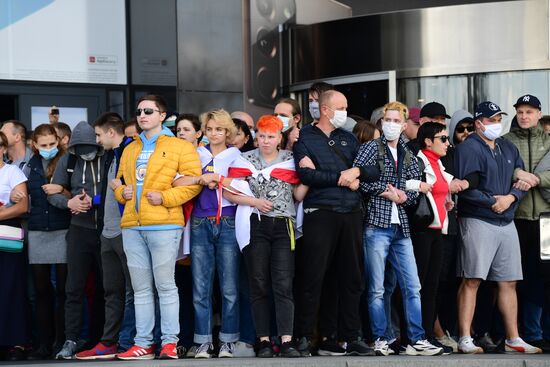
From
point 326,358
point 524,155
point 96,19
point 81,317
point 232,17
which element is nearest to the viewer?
point 326,358

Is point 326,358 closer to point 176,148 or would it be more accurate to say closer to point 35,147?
point 176,148

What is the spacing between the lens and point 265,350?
9.23m

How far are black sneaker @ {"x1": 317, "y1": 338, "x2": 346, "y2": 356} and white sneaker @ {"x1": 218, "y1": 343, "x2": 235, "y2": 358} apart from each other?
774mm

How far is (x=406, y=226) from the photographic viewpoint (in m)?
9.55

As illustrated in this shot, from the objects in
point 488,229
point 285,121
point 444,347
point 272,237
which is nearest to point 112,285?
point 272,237

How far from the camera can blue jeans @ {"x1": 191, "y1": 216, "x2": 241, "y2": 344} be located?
9367mm

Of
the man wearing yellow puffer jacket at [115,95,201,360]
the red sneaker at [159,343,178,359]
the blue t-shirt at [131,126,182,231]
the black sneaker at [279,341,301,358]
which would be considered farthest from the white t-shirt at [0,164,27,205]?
the black sneaker at [279,341,301,358]

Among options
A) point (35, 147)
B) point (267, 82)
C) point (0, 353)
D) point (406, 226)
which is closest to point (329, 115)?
point (406, 226)

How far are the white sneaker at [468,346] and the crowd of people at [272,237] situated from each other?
32 mm

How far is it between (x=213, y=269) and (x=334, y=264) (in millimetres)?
1052

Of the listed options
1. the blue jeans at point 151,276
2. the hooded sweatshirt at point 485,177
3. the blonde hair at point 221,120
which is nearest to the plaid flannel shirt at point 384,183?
the hooded sweatshirt at point 485,177

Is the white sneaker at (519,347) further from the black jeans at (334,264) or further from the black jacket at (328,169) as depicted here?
the black jacket at (328,169)

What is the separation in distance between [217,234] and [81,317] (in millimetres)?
1514

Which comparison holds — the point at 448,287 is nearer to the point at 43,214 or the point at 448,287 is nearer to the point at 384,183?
the point at 384,183
